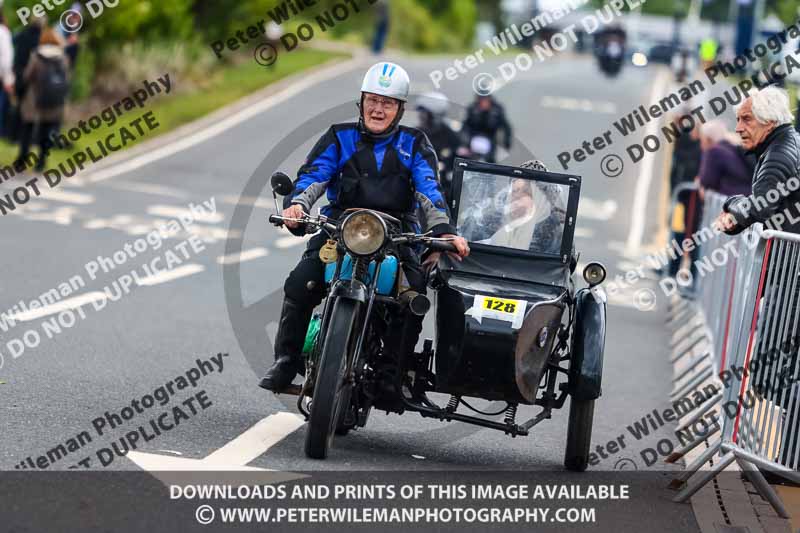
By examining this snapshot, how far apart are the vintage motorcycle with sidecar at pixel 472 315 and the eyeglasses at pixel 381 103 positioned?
0.60 metres

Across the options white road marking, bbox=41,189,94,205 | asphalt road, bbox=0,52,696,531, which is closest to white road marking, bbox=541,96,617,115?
asphalt road, bbox=0,52,696,531

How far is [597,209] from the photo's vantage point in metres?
26.2

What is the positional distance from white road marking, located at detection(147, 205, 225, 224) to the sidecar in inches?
455

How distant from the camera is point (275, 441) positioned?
802cm

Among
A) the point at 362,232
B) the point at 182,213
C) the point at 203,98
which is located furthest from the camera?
the point at 203,98

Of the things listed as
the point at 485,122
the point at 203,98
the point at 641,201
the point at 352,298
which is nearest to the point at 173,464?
the point at 352,298

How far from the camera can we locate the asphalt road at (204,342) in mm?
7934

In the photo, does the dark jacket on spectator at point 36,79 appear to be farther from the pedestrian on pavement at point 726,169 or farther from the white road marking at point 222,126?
the pedestrian on pavement at point 726,169

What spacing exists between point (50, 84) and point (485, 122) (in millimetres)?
6063

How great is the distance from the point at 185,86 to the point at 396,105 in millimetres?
28034

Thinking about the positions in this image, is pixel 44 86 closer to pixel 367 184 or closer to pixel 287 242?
pixel 287 242

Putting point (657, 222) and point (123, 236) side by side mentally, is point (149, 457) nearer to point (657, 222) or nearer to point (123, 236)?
point (123, 236)

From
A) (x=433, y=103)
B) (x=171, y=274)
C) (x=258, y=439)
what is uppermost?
(x=433, y=103)

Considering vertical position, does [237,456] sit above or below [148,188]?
below
